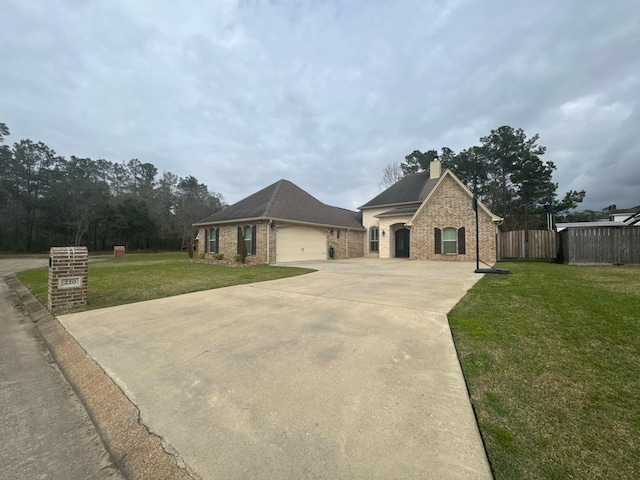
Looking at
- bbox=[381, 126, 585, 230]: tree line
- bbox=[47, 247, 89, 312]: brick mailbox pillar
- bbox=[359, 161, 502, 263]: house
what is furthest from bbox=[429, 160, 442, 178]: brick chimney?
bbox=[47, 247, 89, 312]: brick mailbox pillar

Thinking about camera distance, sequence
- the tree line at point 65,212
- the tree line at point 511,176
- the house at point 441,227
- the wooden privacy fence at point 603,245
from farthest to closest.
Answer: the tree line at point 65,212 < the tree line at point 511,176 < the house at point 441,227 < the wooden privacy fence at point 603,245

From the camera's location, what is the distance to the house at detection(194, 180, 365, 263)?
51.5 feet

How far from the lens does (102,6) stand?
873 centimetres

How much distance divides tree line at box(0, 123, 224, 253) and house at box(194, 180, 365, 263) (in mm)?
20255

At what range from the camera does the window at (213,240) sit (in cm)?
1894

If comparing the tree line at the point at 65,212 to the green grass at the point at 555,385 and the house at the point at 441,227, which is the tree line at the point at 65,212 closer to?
the house at the point at 441,227

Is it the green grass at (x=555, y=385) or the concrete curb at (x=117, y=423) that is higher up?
the green grass at (x=555, y=385)

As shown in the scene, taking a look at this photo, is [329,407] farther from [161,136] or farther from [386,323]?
[161,136]

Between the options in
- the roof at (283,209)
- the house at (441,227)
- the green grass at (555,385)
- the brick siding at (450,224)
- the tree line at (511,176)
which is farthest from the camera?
the tree line at (511,176)

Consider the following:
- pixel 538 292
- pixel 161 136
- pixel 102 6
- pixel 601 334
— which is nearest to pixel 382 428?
pixel 601 334

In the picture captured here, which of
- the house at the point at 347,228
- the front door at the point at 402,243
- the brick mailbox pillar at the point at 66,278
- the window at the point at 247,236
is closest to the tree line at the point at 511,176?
the house at the point at 347,228

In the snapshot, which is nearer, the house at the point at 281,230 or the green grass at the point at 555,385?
the green grass at the point at 555,385

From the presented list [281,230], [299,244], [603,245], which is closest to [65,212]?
[281,230]

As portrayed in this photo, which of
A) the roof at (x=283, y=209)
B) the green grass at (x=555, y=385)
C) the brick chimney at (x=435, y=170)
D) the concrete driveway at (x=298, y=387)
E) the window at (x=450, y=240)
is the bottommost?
the concrete driveway at (x=298, y=387)
